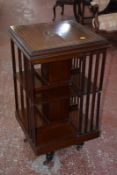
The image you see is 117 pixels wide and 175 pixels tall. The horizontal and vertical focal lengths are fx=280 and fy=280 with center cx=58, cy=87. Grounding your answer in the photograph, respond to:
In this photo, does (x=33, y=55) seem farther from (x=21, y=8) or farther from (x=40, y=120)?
(x=21, y=8)

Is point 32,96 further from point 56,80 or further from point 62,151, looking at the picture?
point 62,151

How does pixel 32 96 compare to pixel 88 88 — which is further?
pixel 88 88

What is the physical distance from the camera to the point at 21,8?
17.7ft

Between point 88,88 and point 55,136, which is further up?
point 88,88

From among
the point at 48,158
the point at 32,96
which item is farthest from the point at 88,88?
the point at 48,158

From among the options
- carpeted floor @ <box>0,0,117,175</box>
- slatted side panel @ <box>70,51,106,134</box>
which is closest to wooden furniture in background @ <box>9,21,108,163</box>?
slatted side panel @ <box>70,51,106,134</box>

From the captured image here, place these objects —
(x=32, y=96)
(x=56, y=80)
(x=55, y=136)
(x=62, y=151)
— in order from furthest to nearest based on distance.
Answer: (x=62, y=151) < (x=55, y=136) < (x=56, y=80) < (x=32, y=96)

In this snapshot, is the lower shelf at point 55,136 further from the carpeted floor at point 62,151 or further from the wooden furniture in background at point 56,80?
the carpeted floor at point 62,151

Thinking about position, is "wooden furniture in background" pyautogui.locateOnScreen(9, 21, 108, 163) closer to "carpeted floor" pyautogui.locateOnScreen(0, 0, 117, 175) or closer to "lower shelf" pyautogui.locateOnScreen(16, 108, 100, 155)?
"lower shelf" pyautogui.locateOnScreen(16, 108, 100, 155)

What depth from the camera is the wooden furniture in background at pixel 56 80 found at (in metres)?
1.43

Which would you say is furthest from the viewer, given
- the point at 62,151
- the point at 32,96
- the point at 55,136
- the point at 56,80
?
the point at 62,151

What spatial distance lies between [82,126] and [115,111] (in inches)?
26.2

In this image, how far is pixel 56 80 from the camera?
5.18ft

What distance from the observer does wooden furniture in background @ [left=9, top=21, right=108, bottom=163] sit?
1.43m
